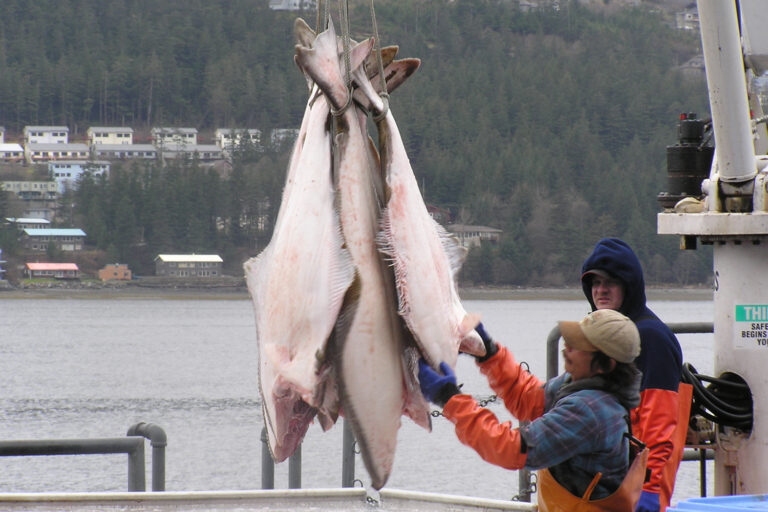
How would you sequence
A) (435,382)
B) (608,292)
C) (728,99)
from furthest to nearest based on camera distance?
(728,99) < (608,292) < (435,382)

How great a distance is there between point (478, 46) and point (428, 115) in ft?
138

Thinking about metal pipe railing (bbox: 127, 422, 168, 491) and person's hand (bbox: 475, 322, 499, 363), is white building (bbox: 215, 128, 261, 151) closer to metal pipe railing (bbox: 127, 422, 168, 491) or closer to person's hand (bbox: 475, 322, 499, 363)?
metal pipe railing (bbox: 127, 422, 168, 491)

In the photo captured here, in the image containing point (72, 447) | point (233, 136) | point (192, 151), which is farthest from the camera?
point (192, 151)

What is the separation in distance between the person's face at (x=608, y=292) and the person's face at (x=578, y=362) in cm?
68

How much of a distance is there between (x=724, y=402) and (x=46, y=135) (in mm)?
146811

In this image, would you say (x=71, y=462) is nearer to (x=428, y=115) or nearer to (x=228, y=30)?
(x=428, y=115)

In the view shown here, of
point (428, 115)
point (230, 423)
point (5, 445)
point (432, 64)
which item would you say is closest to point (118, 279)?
point (428, 115)

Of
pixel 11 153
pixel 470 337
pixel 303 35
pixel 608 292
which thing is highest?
pixel 11 153

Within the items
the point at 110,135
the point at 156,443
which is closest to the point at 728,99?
the point at 156,443

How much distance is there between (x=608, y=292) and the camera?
396 centimetres

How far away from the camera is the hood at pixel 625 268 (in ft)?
A: 12.8

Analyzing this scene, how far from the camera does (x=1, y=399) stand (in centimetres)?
4219

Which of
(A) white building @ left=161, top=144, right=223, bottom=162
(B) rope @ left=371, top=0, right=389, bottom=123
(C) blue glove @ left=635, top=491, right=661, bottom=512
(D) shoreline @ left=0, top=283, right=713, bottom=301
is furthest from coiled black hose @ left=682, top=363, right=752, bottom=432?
(A) white building @ left=161, top=144, right=223, bottom=162

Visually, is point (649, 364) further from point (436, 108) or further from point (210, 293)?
point (436, 108)
